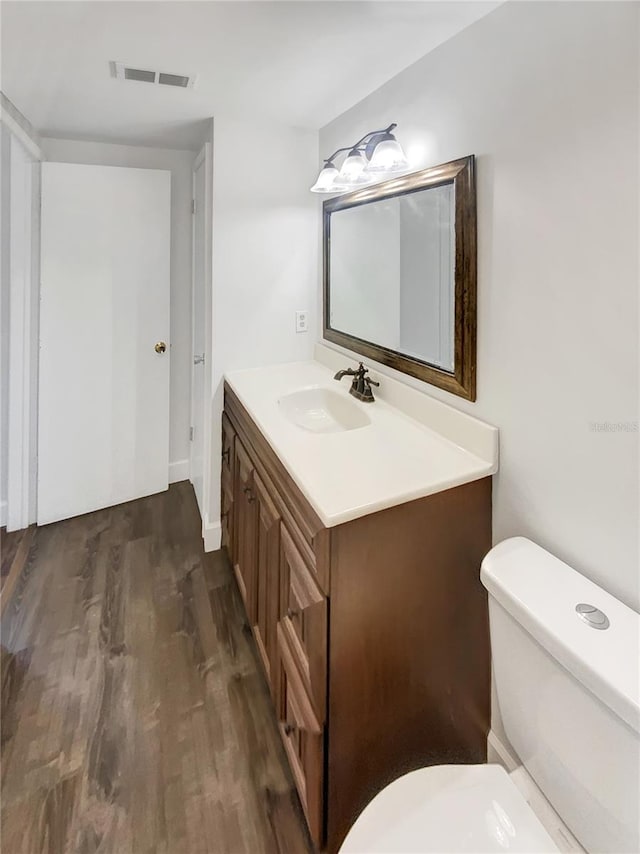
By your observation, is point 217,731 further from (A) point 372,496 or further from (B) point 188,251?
(B) point 188,251

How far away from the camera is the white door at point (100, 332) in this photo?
96.7 inches

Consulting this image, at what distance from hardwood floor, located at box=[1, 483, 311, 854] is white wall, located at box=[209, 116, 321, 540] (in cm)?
74

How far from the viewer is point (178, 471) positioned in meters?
3.12

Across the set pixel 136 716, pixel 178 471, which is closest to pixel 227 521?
pixel 136 716

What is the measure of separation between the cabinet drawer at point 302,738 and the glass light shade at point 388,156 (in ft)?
4.84

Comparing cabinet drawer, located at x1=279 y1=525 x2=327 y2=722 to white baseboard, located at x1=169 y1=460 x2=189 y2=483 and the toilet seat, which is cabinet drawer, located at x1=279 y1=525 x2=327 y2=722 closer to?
the toilet seat

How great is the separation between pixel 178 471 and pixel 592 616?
2.70 metres

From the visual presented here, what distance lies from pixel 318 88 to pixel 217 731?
225 cm

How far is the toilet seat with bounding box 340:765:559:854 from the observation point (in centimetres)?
84

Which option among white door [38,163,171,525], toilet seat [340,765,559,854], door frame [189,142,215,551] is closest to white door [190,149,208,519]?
door frame [189,142,215,551]

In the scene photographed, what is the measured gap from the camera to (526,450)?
3.79ft

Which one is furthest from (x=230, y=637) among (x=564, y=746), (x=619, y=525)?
(x=619, y=525)

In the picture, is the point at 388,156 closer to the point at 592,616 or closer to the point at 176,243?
the point at 592,616

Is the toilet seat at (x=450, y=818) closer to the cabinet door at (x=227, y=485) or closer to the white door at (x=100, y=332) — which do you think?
the cabinet door at (x=227, y=485)
